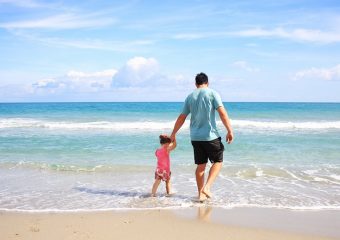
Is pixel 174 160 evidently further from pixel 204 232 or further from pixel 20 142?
pixel 20 142

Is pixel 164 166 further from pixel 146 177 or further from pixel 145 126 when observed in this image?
pixel 145 126

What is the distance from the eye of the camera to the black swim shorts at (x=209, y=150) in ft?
19.3

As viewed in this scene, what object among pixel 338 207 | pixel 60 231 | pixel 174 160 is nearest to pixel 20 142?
pixel 174 160

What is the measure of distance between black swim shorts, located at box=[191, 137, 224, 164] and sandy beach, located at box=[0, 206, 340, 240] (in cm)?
76

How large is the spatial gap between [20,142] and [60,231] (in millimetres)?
10452

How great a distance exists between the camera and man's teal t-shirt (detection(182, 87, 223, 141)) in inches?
229

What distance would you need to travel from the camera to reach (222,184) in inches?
293

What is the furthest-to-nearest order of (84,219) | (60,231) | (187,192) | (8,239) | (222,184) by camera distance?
(222,184)
(187,192)
(84,219)
(60,231)
(8,239)

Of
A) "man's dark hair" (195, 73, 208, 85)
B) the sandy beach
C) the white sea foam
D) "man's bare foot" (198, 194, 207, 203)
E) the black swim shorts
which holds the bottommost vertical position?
the sandy beach

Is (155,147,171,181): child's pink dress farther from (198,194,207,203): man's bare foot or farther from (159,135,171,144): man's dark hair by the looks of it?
(198,194,207,203): man's bare foot

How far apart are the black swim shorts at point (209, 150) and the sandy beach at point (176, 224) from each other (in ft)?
2.49

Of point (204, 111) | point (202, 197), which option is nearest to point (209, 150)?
point (204, 111)

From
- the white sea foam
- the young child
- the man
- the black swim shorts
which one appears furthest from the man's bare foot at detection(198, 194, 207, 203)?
the white sea foam

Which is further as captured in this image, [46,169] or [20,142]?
[20,142]
